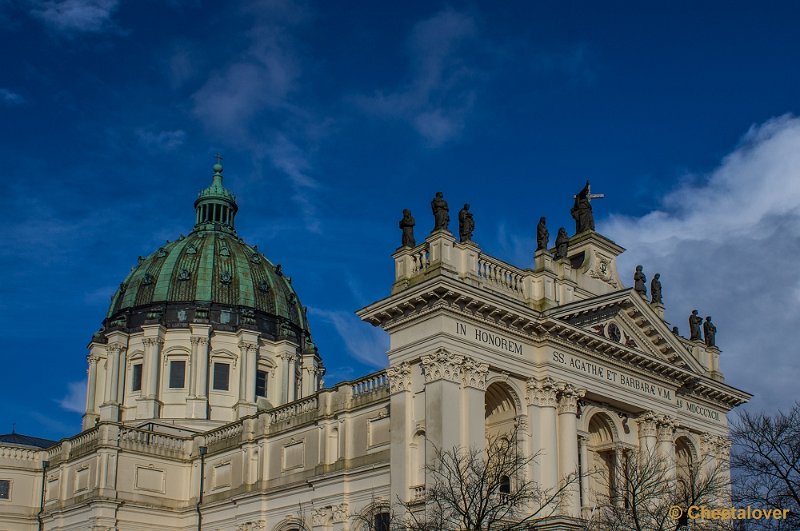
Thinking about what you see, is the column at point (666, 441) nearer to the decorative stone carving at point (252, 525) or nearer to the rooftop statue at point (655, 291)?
the rooftop statue at point (655, 291)

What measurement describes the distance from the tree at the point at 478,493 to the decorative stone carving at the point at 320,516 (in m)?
8.54

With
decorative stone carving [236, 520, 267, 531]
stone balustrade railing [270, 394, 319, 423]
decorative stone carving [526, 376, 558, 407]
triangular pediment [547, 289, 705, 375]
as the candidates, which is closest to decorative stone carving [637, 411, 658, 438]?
triangular pediment [547, 289, 705, 375]

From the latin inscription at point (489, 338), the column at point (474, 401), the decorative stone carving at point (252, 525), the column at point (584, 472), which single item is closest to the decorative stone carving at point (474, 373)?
the column at point (474, 401)

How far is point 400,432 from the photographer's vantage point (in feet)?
131

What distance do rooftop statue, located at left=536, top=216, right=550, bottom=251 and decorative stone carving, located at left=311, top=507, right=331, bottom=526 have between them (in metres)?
14.1

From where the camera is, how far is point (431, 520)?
118 ft

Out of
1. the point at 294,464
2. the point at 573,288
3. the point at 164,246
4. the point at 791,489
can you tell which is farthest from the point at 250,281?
the point at 791,489

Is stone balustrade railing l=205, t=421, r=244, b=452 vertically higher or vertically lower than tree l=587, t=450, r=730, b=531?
higher

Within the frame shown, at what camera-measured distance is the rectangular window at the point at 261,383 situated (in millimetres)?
72875

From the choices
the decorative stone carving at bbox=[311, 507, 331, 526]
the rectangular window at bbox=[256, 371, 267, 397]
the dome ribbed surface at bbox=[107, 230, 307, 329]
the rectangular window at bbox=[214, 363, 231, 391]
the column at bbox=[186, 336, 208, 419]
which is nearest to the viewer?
the decorative stone carving at bbox=[311, 507, 331, 526]

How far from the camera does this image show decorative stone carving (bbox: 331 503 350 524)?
4547 centimetres

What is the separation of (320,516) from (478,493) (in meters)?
12.7

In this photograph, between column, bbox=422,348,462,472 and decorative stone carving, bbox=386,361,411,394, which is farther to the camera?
decorative stone carving, bbox=386,361,411,394

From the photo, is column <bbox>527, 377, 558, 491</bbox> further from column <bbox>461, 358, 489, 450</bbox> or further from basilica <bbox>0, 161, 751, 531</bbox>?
column <bbox>461, 358, 489, 450</bbox>
